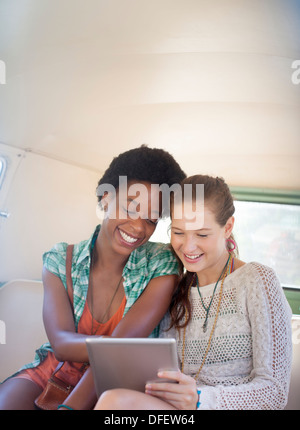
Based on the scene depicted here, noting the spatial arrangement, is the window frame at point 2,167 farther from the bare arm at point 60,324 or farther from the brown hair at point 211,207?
the brown hair at point 211,207

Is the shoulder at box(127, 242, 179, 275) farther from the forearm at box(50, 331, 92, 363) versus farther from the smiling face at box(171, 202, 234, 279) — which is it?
the forearm at box(50, 331, 92, 363)

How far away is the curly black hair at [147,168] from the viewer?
4.67 ft

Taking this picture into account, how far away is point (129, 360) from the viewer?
0.93m

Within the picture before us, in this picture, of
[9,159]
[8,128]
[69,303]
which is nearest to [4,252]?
[9,159]

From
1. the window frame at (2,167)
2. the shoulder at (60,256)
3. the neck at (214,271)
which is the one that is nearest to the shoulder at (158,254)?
the neck at (214,271)

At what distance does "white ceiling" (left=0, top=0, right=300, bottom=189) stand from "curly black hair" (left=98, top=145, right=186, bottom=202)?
55cm

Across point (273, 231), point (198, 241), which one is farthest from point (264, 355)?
point (273, 231)

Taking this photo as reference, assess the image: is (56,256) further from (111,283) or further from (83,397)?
(83,397)

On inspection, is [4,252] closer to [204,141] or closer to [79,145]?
[79,145]

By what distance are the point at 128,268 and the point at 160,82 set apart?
39.4 inches

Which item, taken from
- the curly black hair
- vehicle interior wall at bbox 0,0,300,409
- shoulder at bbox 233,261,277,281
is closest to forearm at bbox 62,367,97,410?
shoulder at bbox 233,261,277,281

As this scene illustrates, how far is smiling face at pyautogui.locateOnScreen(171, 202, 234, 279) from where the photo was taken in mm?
1254

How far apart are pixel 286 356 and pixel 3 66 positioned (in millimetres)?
1650

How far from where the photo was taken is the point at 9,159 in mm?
2117
